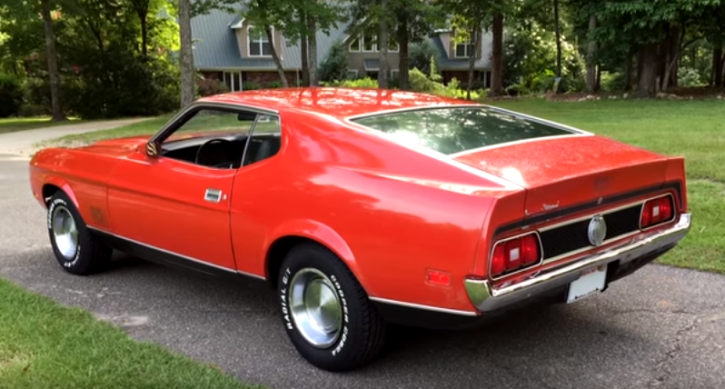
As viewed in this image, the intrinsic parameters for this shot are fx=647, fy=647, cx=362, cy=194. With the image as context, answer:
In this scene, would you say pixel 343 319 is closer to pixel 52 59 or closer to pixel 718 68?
pixel 52 59

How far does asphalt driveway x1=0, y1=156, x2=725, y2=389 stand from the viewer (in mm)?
3385

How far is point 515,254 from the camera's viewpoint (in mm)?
2949

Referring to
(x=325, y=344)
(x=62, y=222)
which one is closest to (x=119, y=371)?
(x=325, y=344)

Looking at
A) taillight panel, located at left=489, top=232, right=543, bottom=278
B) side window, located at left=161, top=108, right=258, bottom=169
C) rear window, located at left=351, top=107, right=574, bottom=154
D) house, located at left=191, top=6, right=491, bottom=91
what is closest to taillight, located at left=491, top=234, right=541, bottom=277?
taillight panel, located at left=489, top=232, right=543, bottom=278

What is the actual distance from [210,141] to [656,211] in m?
3.08

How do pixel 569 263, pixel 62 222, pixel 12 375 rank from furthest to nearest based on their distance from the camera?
pixel 62 222 < pixel 12 375 < pixel 569 263

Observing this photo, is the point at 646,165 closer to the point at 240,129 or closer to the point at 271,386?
the point at 271,386

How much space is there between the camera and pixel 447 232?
288 cm

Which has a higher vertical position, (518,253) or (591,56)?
(591,56)

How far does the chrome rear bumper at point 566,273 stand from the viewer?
2822 millimetres

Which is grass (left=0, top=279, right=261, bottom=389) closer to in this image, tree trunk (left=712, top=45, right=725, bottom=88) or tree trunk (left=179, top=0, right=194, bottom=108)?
tree trunk (left=179, top=0, right=194, bottom=108)

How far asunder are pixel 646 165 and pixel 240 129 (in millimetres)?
2904

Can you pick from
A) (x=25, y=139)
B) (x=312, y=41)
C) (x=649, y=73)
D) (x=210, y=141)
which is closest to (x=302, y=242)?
(x=210, y=141)

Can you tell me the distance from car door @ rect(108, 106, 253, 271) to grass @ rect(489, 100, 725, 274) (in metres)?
3.59
